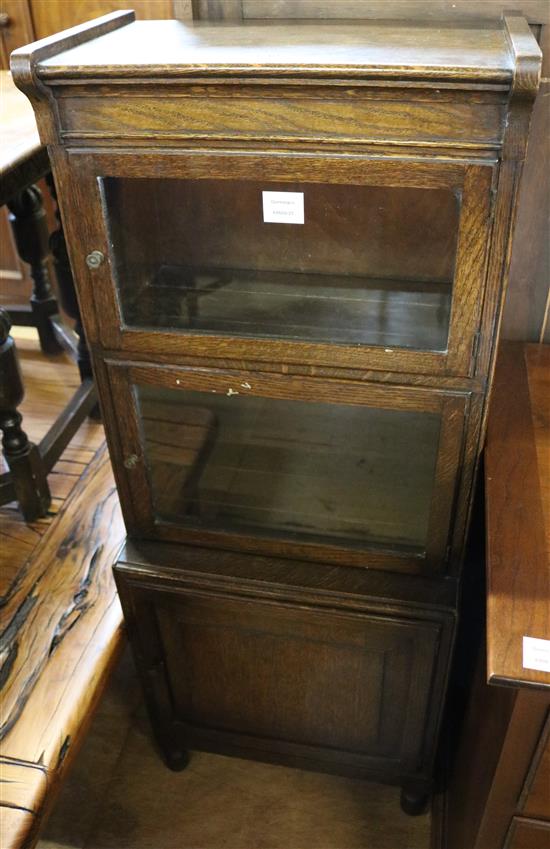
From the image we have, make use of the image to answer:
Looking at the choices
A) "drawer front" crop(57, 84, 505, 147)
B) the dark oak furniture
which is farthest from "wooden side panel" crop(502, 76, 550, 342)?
the dark oak furniture

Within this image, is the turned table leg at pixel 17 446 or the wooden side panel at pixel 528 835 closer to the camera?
the wooden side panel at pixel 528 835

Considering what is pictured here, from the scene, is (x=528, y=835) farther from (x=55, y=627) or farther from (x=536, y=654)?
(x=55, y=627)

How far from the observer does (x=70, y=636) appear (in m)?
1.25

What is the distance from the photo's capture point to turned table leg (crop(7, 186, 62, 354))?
159 cm

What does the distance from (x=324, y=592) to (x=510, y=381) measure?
1.36ft

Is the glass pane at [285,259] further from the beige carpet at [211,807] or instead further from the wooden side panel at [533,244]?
the beige carpet at [211,807]

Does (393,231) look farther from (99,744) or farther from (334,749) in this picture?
(99,744)

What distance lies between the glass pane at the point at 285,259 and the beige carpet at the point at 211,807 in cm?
89

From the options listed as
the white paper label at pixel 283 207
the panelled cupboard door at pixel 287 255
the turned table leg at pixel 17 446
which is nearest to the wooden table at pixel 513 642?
the panelled cupboard door at pixel 287 255

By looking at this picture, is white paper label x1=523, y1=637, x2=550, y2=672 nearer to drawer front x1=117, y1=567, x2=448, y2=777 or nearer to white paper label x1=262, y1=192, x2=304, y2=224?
drawer front x1=117, y1=567, x2=448, y2=777

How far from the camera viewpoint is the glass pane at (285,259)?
84 centimetres

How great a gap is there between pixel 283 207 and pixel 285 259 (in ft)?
0.31

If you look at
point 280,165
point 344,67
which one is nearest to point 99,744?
point 280,165

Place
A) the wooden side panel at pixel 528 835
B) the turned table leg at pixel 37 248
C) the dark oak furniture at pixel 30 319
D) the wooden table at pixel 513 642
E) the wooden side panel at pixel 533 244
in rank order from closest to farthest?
the wooden table at pixel 513 642
the wooden side panel at pixel 528 835
the wooden side panel at pixel 533 244
the dark oak furniture at pixel 30 319
the turned table leg at pixel 37 248
